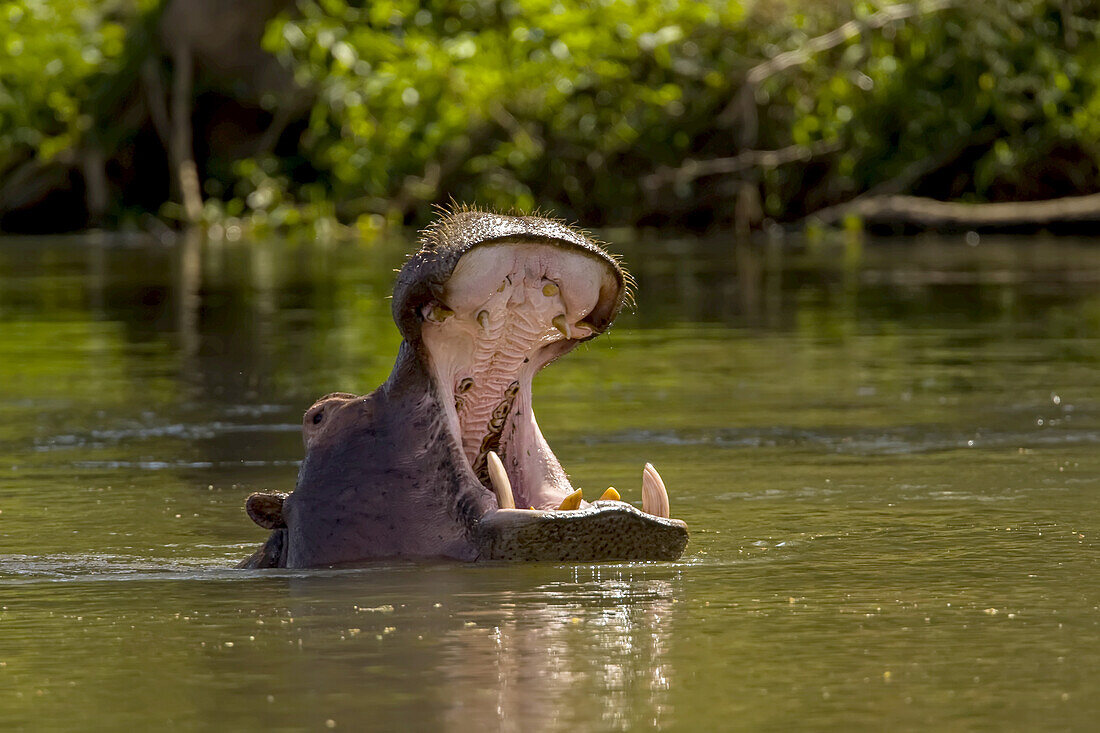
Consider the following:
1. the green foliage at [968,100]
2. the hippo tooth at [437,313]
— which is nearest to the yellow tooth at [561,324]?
the hippo tooth at [437,313]

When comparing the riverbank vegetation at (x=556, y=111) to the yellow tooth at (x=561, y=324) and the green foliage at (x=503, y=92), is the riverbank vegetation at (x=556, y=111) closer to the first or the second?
the green foliage at (x=503, y=92)

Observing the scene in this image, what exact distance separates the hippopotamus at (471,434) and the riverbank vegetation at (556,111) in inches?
739

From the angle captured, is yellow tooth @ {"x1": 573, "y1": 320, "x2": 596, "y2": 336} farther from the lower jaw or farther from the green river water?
the green river water

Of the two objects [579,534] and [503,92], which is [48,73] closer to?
[503,92]

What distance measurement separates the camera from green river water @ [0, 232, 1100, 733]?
388 centimetres

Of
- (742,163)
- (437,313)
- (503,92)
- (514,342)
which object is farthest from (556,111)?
(437,313)

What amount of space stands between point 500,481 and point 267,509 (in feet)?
2.34

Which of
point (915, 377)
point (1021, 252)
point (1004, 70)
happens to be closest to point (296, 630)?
point (915, 377)

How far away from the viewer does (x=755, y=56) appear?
81.9 feet

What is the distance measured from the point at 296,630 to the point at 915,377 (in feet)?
21.1

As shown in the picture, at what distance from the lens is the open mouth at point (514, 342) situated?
496 cm

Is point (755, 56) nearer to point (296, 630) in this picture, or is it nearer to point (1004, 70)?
point (1004, 70)

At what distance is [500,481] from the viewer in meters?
4.92

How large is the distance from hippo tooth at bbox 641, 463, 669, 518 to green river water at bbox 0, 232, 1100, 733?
17cm
